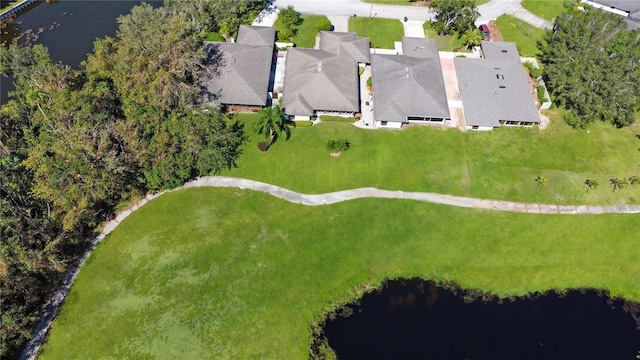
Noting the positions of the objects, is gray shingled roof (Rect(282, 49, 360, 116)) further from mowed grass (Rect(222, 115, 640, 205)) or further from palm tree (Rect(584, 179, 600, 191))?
palm tree (Rect(584, 179, 600, 191))

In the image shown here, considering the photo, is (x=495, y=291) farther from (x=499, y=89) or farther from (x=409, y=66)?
(x=409, y=66)

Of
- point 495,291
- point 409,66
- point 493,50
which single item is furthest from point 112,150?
point 493,50

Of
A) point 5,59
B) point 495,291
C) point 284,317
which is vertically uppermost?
point 5,59

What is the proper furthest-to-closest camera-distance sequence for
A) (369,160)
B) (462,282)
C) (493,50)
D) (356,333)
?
(493,50), (369,160), (462,282), (356,333)

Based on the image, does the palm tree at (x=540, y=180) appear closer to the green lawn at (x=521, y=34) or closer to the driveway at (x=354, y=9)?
the green lawn at (x=521, y=34)

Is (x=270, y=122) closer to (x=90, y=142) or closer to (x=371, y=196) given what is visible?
(x=371, y=196)

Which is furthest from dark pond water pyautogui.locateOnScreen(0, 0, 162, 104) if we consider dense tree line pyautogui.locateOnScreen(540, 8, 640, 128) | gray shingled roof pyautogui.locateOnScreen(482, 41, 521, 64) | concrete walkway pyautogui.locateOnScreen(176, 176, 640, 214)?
dense tree line pyautogui.locateOnScreen(540, 8, 640, 128)

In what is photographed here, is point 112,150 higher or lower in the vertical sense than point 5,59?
lower
